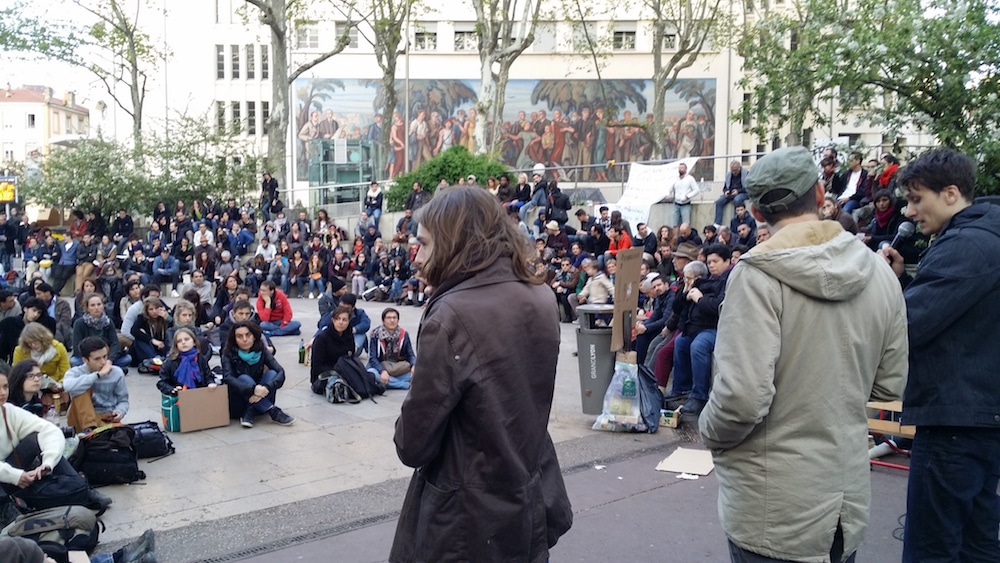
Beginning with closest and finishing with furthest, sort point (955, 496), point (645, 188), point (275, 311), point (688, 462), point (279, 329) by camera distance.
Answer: point (955, 496) → point (688, 462) → point (279, 329) → point (275, 311) → point (645, 188)

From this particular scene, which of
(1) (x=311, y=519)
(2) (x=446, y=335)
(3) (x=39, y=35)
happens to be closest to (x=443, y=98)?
(3) (x=39, y=35)

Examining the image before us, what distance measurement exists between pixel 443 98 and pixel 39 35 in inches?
911

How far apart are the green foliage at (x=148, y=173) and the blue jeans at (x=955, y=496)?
93.4ft

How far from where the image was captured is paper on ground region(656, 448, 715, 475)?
666 cm

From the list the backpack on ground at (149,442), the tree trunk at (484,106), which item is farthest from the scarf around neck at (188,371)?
the tree trunk at (484,106)

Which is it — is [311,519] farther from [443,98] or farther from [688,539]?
[443,98]

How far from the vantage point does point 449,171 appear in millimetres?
23594

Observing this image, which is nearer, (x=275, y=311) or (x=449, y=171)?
(x=275, y=311)

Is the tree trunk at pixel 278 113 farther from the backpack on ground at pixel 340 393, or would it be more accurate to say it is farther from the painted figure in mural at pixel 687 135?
the painted figure in mural at pixel 687 135

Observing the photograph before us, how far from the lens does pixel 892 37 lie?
9.05 meters

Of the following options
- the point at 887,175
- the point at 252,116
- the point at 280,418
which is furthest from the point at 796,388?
the point at 252,116

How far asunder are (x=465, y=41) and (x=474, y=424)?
165ft

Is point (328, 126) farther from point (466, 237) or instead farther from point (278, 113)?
point (466, 237)

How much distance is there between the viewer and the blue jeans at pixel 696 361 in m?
8.19
